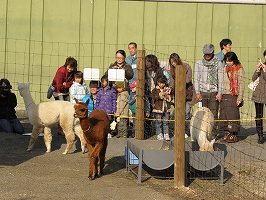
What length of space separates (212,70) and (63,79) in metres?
2.71

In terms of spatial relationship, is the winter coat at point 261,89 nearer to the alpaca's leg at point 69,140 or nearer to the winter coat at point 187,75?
the winter coat at point 187,75

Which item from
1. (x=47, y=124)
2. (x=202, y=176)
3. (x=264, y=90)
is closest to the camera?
(x=202, y=176)

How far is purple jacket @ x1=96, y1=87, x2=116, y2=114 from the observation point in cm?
1381

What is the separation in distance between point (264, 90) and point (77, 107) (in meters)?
4.38

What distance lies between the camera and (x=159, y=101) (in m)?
13.7

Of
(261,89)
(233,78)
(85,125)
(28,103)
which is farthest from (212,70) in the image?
(85,125)

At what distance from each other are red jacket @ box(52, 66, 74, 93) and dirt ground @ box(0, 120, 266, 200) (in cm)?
134

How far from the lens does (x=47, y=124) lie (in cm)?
1280

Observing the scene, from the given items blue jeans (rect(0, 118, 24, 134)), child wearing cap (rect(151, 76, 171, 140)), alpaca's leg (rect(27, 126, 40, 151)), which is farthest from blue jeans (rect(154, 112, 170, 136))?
blue jeans (rect(0, 118, 24, 134))

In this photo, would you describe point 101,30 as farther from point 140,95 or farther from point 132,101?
point 140,95

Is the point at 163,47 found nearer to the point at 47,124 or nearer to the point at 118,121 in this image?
the point at 118,121

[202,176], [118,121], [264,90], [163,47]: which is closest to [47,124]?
[118,121]

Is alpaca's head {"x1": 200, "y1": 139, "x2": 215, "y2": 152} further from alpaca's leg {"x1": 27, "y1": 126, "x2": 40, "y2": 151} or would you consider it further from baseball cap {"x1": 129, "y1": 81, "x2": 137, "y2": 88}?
alpaca's leg {"x1": 27, "y1": 126, "x2": 40, "y2": 151}

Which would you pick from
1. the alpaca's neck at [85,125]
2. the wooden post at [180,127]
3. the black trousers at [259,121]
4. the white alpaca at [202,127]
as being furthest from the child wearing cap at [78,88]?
the wooden post at [180,127]
